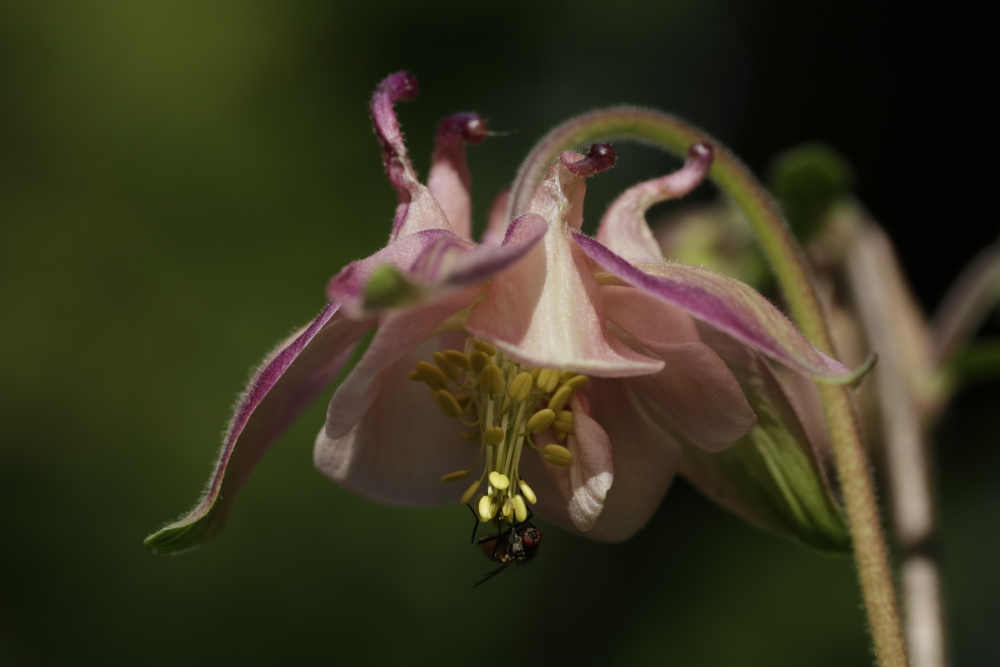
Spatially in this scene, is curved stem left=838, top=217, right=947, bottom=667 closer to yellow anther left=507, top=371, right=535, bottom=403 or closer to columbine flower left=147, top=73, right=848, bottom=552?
columbine flower left=147, top=73, right=848, bottom=552

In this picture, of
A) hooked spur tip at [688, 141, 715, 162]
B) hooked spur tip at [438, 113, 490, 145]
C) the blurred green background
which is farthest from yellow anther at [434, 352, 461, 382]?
the blurred green background

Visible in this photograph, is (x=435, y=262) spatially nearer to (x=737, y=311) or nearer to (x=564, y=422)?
(x=737, y=311)

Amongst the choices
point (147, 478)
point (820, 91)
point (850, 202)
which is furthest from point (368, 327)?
point (820, 91)

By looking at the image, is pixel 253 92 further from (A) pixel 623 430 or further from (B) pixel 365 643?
(A) pixel 623 430

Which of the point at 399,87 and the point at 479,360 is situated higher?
the point at 399,87

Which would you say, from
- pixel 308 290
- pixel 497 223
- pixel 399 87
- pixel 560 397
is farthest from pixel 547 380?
pixel 308 290

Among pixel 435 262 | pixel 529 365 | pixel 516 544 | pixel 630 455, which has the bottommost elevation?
pixel 516 544
